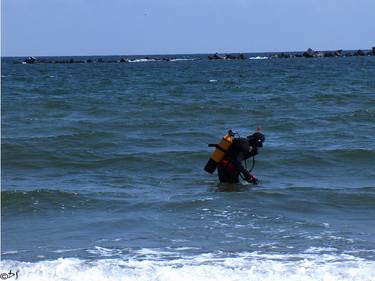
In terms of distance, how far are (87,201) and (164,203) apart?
3.53ft

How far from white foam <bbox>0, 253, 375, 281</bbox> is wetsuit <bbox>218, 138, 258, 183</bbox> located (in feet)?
13.7

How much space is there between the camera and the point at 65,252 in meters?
7.71

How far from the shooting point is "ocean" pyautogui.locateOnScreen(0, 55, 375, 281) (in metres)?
7.23

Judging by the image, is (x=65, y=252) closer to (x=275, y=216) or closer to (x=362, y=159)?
(x=275, y=216)

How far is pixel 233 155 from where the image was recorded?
11656 mm

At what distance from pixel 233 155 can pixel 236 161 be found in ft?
0.33

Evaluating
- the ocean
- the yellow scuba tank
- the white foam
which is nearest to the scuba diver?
the yellow scuba tank

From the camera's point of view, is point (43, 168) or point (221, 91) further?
point (221, 91)

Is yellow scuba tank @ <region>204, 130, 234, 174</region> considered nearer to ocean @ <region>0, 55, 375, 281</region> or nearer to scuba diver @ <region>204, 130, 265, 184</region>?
scuba diver @ <region>204, 130, 265, 184</region>

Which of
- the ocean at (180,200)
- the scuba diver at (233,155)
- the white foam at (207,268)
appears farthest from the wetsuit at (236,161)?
the white foam at (207,268)

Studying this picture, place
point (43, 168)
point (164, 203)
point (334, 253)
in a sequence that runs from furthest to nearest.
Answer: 1. point (43, 168)
2. point (164, 203)
3. point (334, 253)

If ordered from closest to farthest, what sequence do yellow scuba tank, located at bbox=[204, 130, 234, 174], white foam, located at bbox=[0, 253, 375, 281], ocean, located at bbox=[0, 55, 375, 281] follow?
1. white foam, located at bbox=[0, 253, 375, 281]
2. ocean, located at bbox=[0, 55, 375, 281]
3. yellow scuba tank, located at bbox=[204, 130, 234, 174]

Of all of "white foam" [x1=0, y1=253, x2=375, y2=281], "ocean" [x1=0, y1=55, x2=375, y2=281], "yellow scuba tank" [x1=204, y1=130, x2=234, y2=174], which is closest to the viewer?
A: "white foam" [x1=0, y1=253, x2=375, y2=281]

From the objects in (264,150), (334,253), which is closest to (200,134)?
(264,150)
